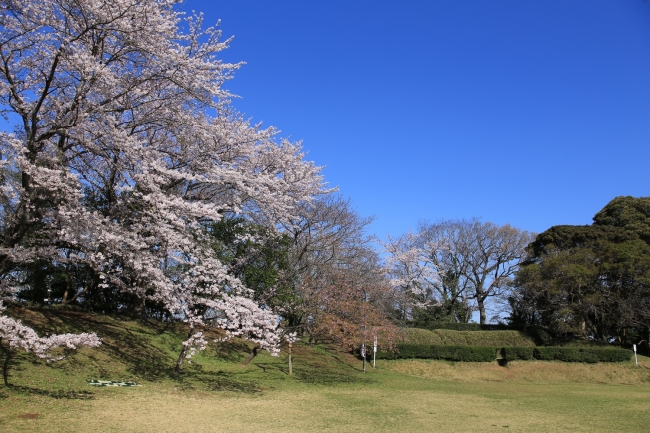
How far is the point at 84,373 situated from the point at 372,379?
9029mm

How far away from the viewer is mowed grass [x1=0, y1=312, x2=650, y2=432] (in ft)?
24.1

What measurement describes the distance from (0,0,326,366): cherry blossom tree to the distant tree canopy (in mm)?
18538

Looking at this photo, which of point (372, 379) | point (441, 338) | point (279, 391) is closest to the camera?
point (279, 391)

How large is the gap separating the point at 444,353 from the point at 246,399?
505 inches

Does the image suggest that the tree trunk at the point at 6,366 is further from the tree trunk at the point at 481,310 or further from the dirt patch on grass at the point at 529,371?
the tree trunk at the point at 481,310

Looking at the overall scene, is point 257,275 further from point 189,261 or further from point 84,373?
point 84,373

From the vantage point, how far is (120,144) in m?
8.06

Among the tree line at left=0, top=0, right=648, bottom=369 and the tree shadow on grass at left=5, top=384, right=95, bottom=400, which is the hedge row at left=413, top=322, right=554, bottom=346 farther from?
the tree shadow on grass at left=5, top=384, right=95, bottom=400

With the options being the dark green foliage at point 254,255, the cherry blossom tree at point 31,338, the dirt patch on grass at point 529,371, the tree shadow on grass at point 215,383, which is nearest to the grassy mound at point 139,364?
the tree shadow on grass at point 215,383

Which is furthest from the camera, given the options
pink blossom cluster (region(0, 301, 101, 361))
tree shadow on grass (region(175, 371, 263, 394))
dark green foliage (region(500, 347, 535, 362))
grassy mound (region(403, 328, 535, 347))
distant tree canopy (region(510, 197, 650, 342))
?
distant tree canopy (region(510, 197, 650, 342))

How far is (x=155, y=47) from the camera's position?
26.8 ft

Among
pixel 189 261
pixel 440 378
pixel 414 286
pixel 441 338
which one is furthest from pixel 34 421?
pixel 414 286

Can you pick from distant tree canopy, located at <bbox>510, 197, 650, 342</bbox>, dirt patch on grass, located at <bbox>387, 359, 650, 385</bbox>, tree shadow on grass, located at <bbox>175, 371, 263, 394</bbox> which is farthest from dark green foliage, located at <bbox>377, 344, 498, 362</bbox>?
tree shadow on grass, located at <bbox>175, 371, 263, 394</bbox>

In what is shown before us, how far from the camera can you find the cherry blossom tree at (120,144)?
7715mm
